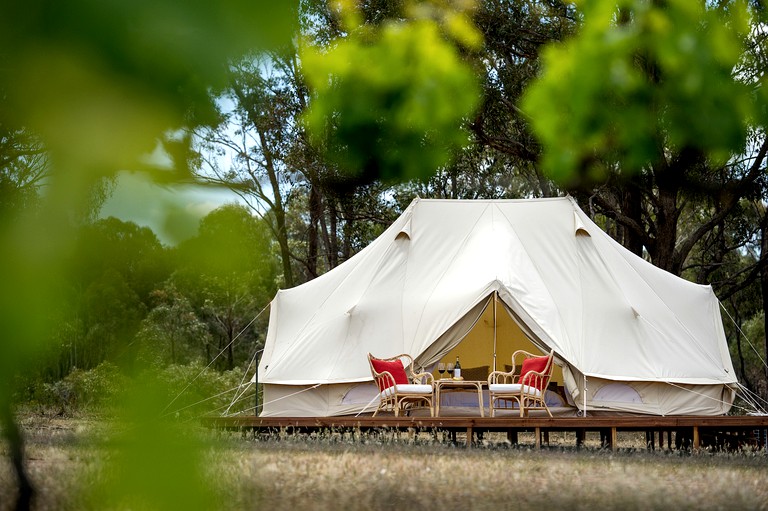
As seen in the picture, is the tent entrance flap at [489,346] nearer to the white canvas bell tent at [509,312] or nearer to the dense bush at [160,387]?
the white canvas bell tent at [509,312]

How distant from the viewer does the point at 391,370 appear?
1029 cm

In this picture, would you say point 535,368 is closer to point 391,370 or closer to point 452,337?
point 452,337

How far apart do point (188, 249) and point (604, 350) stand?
32.4 feet

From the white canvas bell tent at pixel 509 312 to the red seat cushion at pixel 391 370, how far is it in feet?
1.94

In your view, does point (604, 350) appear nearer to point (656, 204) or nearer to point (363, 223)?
point (656, 204)

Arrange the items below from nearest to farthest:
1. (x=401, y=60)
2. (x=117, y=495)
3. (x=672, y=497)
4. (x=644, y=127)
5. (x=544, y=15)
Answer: (x=117, y=495) → (x=401, y=60) → (x=644, y=127) → (x=672, y=497) → (x=544, y=15)

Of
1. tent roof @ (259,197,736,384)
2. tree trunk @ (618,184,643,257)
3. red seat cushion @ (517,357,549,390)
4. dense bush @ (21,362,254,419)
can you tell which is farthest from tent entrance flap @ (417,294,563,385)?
dense bush @ (21,362,254,419)

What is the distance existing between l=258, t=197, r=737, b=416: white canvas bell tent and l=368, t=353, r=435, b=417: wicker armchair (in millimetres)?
620

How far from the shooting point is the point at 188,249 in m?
1.50

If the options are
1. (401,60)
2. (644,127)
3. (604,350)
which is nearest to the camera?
(401,60)

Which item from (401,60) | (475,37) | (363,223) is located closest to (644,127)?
(475,37)

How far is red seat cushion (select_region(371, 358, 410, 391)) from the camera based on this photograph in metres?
10.1

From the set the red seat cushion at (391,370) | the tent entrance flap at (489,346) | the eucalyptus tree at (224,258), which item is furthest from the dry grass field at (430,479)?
the tent entrance flap at (489,346)

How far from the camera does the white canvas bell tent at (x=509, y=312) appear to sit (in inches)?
424
